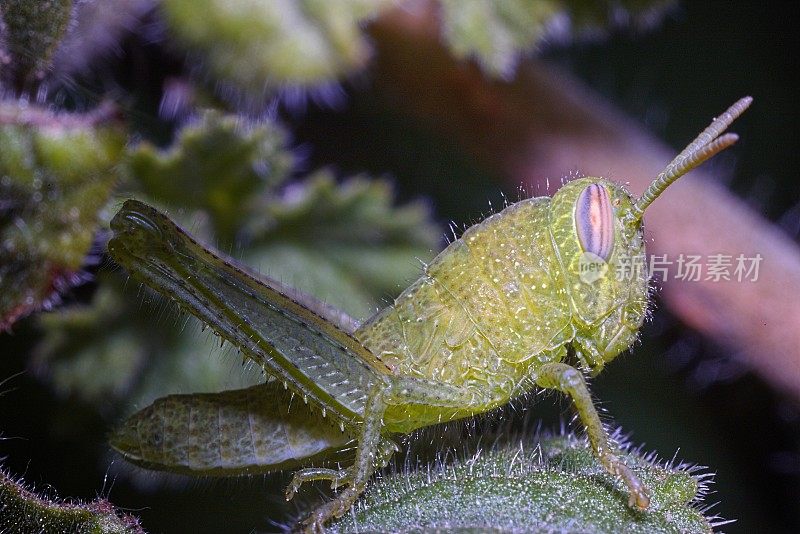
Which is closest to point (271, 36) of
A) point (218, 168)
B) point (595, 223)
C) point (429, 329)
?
point (218, 168)

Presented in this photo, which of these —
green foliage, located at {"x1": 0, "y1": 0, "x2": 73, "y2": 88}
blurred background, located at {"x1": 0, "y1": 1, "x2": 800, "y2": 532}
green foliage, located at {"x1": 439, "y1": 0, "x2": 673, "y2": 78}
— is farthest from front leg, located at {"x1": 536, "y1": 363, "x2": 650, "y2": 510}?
green foliage, located at {"x1": 0, "y1": 0, "x2": 73, "y2": 88}

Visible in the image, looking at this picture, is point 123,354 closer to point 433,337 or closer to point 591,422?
point 433,337

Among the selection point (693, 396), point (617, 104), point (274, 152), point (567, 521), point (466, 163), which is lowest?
point (567, 521)

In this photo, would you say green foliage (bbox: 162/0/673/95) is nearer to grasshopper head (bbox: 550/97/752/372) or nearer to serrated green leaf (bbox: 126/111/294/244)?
serrated green leaf (bbox: 126/111/294/244)

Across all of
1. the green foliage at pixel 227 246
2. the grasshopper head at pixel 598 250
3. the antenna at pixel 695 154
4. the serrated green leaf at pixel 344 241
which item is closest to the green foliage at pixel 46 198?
the green foliage at pixel 227 246

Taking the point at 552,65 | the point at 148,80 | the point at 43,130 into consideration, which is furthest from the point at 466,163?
the point at 43,130

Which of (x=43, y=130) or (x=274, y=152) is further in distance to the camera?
(x=274, y=152)

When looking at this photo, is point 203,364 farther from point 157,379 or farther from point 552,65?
point 552,65
